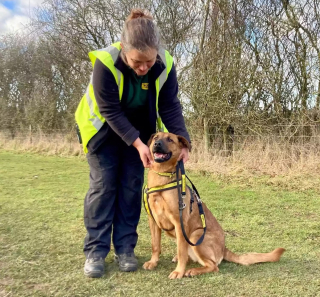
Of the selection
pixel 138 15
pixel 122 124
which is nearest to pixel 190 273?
pixel 122 124

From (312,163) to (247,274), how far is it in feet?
17.4

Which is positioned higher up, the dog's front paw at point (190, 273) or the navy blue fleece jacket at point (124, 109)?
the navy blue fleece jacket at point (124, 109)

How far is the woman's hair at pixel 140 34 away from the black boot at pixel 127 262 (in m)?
1.70

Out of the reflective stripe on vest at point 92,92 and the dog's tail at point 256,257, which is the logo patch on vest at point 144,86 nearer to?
the reflective stripe on vest at point 92,92

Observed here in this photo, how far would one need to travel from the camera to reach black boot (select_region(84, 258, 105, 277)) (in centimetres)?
260

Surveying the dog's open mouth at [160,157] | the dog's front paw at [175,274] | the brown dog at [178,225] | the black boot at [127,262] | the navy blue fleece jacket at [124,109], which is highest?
the navy blue fleece jacket at [124,109]

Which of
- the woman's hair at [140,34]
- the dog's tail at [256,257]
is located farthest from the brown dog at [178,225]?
the woman's hair at [140,34]

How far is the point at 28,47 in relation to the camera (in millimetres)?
20781

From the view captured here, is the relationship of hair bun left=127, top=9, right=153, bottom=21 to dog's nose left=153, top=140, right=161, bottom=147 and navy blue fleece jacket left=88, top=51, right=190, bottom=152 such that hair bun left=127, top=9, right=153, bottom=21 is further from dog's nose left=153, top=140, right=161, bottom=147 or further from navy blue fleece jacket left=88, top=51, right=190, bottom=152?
dog's nose left=153, top=140, right=161, bottom=147

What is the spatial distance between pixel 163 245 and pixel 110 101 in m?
1.65

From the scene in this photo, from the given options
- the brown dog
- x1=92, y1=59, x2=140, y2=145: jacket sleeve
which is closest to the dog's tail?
the brown dog

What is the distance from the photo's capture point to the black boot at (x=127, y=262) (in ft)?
9.03

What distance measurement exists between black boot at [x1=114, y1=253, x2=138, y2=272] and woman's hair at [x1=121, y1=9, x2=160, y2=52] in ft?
5.56

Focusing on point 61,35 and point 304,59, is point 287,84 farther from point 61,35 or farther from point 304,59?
point 61,35
